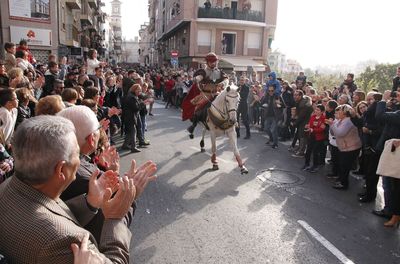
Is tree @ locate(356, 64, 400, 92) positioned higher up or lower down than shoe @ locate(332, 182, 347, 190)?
higher up

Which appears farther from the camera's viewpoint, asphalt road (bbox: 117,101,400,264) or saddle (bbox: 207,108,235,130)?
saddle (bbox: 207,108,235,130)

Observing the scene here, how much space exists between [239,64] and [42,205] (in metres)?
29.9

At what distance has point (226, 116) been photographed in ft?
26.3

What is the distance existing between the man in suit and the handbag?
16.0ft

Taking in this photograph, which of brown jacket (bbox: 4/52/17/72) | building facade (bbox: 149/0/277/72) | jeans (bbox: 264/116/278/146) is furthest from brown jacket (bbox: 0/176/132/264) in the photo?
building facade (bbox: 149/0/277/72)

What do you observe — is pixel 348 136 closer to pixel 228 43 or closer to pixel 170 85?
pixel 170 85

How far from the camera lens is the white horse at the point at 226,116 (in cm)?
780

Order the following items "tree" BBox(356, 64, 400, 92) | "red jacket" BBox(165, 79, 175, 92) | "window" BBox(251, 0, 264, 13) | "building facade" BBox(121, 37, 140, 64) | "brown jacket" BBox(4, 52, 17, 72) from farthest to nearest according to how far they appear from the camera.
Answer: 1. "building facade" BBox(121, 37, 140, 64)
2. "window" BBox(251, 0, 264, 13)
3. "red jacket" BBox(165, 79, 175, 92)
4. "tree" BBox(356, 64, 400, 92)
5. "brown jacket" BBox(4, 52, 17, 72)

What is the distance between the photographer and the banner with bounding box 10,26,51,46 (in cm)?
2272

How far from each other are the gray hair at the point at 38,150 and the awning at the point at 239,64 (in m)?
28.9

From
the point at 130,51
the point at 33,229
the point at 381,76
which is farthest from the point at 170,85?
the point at 130,51

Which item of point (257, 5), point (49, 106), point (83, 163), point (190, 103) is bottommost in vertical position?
point (190, 103)

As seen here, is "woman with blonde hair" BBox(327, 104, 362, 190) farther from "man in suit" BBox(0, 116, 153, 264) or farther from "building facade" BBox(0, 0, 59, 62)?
"building facade" BBox(0, 0, 59, 62)

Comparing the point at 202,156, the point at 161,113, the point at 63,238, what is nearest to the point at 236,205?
the point at 202,156
